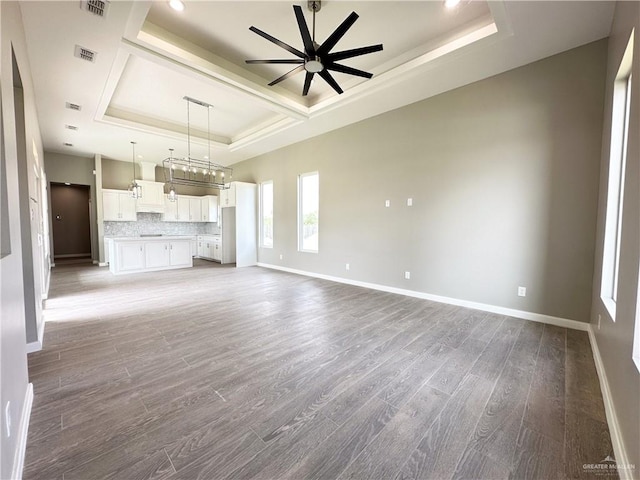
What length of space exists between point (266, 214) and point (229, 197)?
1179 millimetres

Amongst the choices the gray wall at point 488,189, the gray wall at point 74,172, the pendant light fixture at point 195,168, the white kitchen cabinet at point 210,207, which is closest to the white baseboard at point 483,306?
the gray wall at point 488,189

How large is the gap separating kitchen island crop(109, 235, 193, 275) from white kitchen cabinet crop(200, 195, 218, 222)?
6.54 ft

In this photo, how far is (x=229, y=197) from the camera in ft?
24.9

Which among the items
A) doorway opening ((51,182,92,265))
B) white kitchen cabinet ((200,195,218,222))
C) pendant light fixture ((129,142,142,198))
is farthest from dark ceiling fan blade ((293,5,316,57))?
doorway opening ((51,182,92,265))

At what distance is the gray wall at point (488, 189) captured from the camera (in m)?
3.00

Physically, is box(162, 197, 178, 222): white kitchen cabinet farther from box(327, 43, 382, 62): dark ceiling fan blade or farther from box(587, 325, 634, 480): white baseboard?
box(587, 325, 634, 480): white baseboard

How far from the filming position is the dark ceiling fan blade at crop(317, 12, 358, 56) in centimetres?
224

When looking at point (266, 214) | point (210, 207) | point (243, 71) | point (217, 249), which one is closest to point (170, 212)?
point (210, 207)

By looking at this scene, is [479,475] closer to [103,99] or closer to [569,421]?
[569,421]

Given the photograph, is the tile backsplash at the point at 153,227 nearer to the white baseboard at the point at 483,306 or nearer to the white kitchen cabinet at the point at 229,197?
the white kitchen cabinet at the point at 229,197

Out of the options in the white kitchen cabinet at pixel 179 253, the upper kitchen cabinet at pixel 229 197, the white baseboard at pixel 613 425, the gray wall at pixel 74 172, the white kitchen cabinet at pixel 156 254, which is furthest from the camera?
the upper kitchen cabinet at pixel 229 197

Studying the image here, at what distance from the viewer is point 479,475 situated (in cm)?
129

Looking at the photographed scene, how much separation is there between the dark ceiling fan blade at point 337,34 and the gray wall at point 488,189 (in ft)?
7.51

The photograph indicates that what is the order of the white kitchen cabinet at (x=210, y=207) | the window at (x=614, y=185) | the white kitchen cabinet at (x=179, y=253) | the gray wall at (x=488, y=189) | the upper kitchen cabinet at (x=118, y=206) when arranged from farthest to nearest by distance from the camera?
the white kitchen cabinet at (x=210, y=207)
the upper kitchen cabinet at (x=118, y=206)
the white kitchen cabinet at (x=179, y=253)
the gray wall at (x=488, y=189)
the window at (x=614, y=185)
